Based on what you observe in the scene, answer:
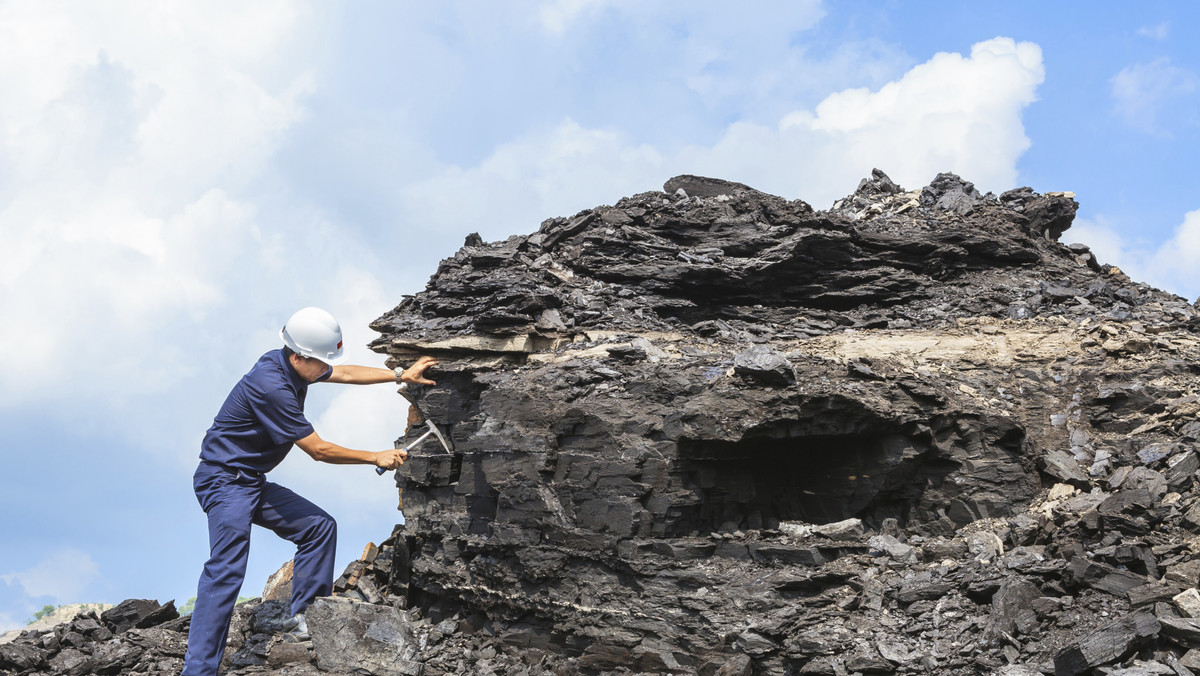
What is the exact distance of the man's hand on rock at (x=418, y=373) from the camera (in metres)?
10.0

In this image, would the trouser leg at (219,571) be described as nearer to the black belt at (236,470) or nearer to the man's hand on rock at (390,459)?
the black belt at (236,470)

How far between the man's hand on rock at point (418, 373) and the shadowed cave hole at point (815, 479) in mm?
3520

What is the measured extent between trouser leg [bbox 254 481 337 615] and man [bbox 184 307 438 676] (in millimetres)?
10

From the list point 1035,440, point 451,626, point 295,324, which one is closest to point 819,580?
point 1035,440

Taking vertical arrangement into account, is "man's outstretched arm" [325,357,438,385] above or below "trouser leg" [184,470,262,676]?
above

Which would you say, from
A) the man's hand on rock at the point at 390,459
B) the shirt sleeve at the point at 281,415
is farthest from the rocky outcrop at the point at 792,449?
the shirt sleeve at the point at 281,415

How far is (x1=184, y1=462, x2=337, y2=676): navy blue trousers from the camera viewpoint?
7.83 meters

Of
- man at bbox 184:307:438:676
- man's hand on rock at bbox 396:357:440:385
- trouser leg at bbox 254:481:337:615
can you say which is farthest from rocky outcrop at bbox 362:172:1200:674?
man at bbox 184:307:438:676

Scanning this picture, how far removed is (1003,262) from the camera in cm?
1295

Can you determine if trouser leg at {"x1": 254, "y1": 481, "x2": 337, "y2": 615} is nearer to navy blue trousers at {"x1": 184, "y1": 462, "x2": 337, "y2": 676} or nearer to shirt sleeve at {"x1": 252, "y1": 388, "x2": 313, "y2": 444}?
navy blue trousers at {"x1": 184, "y1": 462, "x2": 337, "y2": 676}

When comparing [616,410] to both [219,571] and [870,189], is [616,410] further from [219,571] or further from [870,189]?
[870,189]

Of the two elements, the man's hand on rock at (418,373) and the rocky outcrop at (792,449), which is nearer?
the rocky outcrop at (792,449)

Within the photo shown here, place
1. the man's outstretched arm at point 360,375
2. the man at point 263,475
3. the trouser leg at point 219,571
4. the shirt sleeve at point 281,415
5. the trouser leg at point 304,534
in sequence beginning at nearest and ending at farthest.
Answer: the trouser leg at point 219,571 < the man at point 263,475 < the shirt sleeve at point 281,415 < the trouser leg at point 304,534 < the man's outstretched arm at point 360,375

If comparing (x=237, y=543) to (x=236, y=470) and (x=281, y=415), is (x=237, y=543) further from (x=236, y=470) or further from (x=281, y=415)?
(x=281, y=415)
